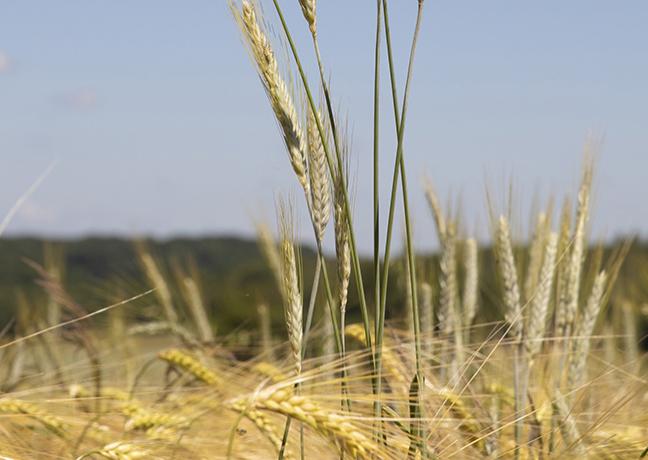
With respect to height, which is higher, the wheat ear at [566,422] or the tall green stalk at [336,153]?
the tall green stalk at [336,153]

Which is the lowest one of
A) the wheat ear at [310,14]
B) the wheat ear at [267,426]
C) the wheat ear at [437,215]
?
the wheat ear at [267,426]

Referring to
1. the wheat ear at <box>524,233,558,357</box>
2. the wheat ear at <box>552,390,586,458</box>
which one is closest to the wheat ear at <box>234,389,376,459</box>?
the wheat ear at <box>552,390,586,458</box>

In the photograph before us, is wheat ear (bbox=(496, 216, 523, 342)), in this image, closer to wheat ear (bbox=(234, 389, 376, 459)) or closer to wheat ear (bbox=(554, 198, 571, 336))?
wheat ear (bbox=(554, 198, 571, 336))

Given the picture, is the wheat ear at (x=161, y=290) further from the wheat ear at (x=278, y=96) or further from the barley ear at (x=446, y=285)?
the wheat ear at (x=278, y=96)

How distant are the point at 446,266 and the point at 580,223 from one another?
36 centimetres

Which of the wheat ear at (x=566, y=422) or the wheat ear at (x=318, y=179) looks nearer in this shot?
the wheat ear at (x=318, y=179)

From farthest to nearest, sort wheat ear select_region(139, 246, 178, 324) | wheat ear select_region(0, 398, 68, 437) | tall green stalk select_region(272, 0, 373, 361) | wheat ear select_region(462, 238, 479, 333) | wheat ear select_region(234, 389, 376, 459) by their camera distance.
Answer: wheat ear select_region(139, 246, 178, 324) < wheat ear select_region(462, 238, 479, 333) < wheat ear select_region(0, 398, 68, 437) < tall green stalk select_region(272, 0, 373, 361) < wheat ear select_region(234, 389, 376, 459)

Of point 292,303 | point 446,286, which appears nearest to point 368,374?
point 292,303

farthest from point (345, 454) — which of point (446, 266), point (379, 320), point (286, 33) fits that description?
point (446, 266)

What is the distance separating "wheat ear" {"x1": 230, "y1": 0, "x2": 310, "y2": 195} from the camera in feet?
5.44

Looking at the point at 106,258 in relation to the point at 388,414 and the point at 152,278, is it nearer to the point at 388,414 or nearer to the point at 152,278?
the point at 152,278

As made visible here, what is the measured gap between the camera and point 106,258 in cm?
2044

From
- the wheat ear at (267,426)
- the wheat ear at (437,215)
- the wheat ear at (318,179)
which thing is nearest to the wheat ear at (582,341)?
the wheat ear at (437,215)

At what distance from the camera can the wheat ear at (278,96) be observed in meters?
1.66
